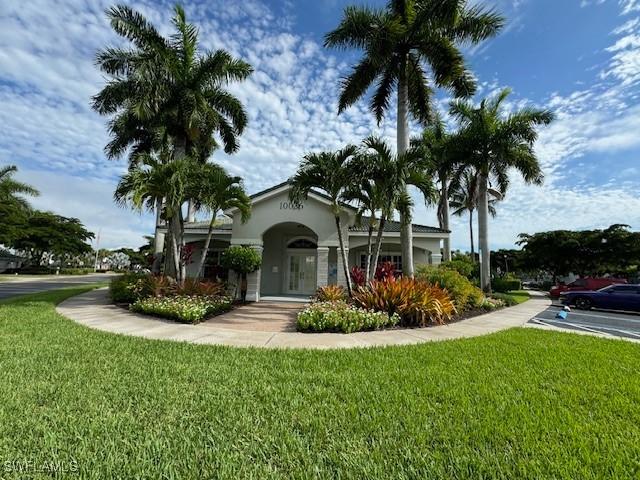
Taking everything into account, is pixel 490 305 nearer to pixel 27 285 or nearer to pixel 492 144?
pixel 492 144

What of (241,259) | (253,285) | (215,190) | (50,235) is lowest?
(253,285)

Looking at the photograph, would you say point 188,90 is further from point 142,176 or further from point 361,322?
point 361,322

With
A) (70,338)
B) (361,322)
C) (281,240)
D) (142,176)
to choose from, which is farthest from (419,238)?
(70,338)

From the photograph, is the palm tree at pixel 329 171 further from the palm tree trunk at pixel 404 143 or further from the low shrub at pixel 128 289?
the low shrub at pixel 128 289

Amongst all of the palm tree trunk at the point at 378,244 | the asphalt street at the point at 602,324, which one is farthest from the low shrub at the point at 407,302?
the asphalt street at the point at 602,324

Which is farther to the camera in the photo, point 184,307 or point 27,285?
point 27,285

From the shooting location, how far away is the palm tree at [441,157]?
66.1ft

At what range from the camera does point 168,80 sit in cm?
1433

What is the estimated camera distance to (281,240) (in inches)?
746

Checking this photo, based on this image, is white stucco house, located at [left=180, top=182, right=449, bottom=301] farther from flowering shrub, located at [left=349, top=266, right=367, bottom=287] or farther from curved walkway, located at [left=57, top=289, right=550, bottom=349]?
curved walkway, located at [left=57, top=289, right=550, bottom=349]

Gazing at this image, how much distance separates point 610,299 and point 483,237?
20.9 ft

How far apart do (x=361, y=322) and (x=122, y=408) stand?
19.9 feet

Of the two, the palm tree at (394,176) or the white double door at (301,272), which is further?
the white double door at (301,272)

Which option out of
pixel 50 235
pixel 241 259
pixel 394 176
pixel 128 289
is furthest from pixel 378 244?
pixel 50 235
